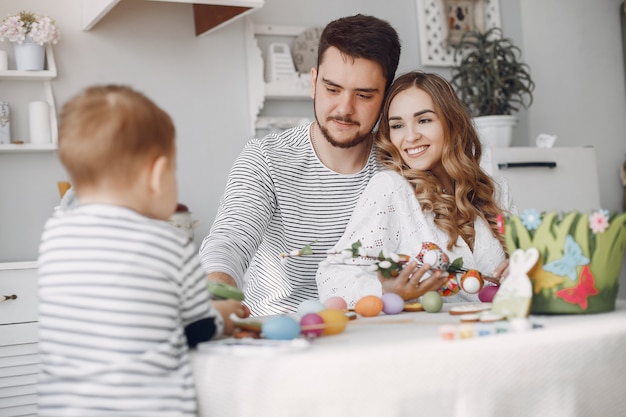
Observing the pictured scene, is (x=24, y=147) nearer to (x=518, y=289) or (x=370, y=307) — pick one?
(x=370, y=307)

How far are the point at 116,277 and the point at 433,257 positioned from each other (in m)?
0.69

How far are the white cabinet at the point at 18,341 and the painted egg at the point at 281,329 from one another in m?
1.91

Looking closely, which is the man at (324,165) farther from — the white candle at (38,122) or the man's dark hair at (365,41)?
the white candle at (38,122)

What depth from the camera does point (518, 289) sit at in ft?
3.85

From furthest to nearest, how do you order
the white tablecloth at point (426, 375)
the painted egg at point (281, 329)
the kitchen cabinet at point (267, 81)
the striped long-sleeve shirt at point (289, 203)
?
the kitchen cabinet at point (267, 81) → the striped long-sleeve shirt at point (289, 203) → the painted egg at point (281, 329) → the white tablecloth at point (426, 375)

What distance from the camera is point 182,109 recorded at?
334cm

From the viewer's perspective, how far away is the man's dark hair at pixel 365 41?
2.08m

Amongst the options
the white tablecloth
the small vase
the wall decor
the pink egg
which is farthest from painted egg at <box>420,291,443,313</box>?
the wall decor

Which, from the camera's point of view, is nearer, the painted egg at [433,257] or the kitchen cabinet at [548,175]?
the painted egg at [433,257]

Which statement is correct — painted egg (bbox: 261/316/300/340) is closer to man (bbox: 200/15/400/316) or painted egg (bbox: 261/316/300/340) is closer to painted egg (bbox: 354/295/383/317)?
painted egg (bbox: 354/295/383/317)

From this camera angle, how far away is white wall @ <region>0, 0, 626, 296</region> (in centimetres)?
308

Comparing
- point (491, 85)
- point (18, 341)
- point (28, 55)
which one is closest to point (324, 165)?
point (18, 341)

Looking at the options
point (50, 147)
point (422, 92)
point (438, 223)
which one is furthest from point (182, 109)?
point (438, 223)

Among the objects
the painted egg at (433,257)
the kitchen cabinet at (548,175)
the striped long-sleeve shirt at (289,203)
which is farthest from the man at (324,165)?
the kitchen cabinet at (548,175)
